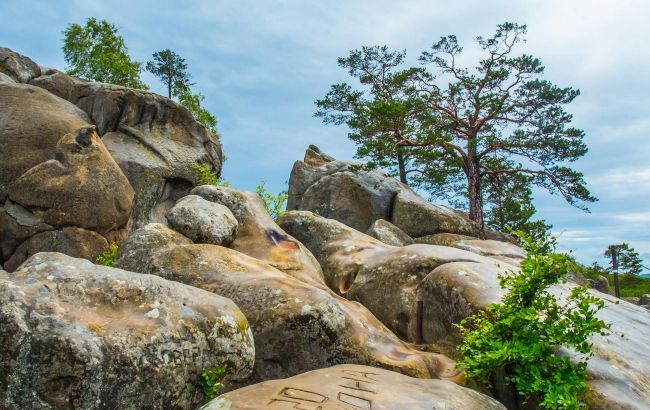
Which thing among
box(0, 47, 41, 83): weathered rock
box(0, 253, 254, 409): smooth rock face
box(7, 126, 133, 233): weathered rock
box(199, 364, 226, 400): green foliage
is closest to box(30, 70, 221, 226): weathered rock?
box(0, 47, 41, 83): weathered rock

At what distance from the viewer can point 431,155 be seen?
2753 cm

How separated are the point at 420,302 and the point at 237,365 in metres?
Answer: 5.19

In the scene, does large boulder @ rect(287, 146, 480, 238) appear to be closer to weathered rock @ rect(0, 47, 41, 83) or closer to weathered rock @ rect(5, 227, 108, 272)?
weathered rock @ rect(5, 227, 108, 272)

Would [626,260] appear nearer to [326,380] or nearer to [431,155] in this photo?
[431,155]

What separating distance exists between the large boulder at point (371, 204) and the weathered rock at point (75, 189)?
13007 millimetres

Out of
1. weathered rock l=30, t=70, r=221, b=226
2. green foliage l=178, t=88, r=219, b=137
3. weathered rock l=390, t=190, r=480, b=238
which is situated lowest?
weathered rock l=390, t=190, r=480, b=238

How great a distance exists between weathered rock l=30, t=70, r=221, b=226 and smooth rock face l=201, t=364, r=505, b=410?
15.4 meters

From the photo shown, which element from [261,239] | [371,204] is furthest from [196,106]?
[261,239]

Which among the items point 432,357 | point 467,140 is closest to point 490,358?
point 432,357

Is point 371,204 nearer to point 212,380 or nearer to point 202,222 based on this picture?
point 202,222

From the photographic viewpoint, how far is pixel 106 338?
5.36 metres

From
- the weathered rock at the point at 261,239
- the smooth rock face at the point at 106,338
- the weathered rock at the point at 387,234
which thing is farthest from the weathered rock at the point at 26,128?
the weathered rock at the point at 387,234

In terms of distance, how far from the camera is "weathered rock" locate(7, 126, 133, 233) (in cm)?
1355

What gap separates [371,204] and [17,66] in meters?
17.7
